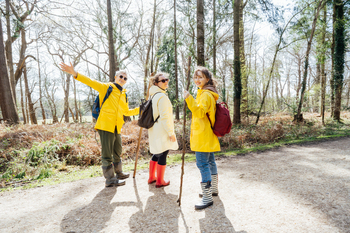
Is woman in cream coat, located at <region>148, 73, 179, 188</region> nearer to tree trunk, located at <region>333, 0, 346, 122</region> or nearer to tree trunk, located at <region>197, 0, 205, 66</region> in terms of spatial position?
tree trunk, located at <region>197, 0, 205, 66</region>

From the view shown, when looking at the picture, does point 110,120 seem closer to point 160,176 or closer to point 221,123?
point 160,176

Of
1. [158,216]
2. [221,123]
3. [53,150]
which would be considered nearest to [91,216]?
[158,216]

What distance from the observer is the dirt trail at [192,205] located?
2467 millimetres

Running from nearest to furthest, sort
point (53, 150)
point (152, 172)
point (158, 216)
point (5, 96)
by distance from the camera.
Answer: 1. point (158, 216)
2. point (152, 172)
3. point (53, 150)
4. point (5, 96)

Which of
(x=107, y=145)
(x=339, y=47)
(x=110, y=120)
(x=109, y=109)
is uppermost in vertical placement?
(x=339, y=47)

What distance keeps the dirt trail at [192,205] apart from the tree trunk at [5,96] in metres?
6.89

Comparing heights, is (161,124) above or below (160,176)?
above

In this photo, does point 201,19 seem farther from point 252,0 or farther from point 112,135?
point 112,135

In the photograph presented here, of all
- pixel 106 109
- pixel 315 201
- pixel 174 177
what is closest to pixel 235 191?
pixel 315 201

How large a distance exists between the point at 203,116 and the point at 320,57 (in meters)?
13.9

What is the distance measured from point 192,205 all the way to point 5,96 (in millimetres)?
10255

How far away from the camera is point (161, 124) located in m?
3.57

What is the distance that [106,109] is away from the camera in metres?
3.82

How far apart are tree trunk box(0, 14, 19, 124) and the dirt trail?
6.89 m
